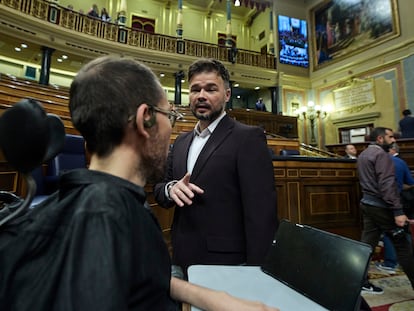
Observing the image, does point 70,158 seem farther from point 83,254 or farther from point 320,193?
point 320,193

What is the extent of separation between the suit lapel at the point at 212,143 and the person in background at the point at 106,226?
473 millimetres

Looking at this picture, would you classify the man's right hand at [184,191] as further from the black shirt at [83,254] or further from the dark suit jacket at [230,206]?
the black shirt at [83,254]

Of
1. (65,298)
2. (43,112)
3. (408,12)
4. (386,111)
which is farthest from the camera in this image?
(386,111)

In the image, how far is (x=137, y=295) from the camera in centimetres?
45

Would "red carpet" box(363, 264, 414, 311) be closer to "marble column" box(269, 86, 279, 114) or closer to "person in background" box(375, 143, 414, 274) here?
"person in background" box(375, 143, 414, 274)

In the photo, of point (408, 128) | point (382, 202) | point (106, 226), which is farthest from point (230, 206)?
point (408, 128)

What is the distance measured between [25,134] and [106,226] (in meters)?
0.24

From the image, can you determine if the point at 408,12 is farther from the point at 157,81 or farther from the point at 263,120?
the point at 157,81

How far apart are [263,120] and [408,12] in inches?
217

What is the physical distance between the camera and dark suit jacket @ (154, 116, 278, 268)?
1003mm

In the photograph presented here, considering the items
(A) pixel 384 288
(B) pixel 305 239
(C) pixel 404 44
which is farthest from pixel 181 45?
(B) pixel 305 239

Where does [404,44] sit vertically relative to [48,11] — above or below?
below

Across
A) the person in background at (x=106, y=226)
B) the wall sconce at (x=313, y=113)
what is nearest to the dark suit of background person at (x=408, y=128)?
the wall sconce at (x=313, y=113)

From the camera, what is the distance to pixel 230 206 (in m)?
1.06
